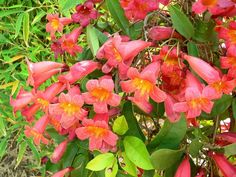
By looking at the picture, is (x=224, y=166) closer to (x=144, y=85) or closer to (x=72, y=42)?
(x=144, y=85)

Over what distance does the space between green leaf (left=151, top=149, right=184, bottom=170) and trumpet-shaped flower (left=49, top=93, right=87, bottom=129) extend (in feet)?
0.43

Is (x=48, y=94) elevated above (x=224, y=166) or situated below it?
above

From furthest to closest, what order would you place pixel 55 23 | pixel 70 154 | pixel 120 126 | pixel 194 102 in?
pixel 55 23 → pixel 70 154 → pixel 120 126 → pixel 194 102

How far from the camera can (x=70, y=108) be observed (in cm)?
82

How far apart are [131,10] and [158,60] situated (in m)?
0.11

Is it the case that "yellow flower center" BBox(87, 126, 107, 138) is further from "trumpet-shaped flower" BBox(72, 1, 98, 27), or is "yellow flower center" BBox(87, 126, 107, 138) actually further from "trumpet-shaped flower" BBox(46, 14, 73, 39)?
"trumpet-shaped flower" BBox(46, 14, 73, 39)

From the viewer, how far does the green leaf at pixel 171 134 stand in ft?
2.86

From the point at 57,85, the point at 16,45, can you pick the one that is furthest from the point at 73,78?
the point at 16,45

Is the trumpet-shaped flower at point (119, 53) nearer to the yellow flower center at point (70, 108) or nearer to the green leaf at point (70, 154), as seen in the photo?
the yellow flower center at point (70, 108)

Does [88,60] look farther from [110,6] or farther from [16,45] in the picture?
[16,45]

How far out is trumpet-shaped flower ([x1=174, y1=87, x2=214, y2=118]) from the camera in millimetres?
798

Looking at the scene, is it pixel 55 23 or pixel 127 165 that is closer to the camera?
pixel 127 165

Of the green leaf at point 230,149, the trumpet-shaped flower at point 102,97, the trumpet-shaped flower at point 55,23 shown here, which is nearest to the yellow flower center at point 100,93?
the trumpet-shaped flower at point 102,97

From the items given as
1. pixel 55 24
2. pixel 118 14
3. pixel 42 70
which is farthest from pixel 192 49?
pixel 55 24
